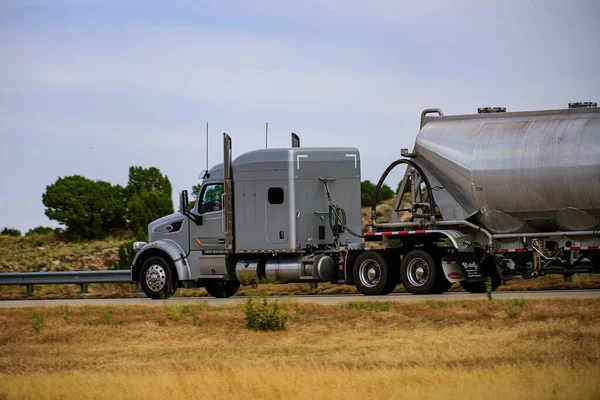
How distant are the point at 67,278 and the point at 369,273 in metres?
10.5

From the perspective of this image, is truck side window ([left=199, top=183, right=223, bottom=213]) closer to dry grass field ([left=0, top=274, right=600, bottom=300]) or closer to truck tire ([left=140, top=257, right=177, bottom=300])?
truck tire ([left=140, top=257, right=177, bottom=300])

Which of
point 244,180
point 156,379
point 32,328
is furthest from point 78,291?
point 156,379

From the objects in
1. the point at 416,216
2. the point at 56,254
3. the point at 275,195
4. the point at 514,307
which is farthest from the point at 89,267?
the point at 514,307

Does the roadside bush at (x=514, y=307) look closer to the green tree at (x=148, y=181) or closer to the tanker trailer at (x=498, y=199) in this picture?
the tanker trailer at (x=498, y=199)

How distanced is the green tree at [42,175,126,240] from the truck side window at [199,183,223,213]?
4176 centimetres

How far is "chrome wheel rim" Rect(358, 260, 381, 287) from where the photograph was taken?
80.4 ft

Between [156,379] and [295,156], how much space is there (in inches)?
501

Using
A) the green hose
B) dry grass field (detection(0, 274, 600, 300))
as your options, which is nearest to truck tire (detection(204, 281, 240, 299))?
dry grass field (detection(0, 274, 600, 300))

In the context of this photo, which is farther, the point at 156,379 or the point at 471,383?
the point at 156,379

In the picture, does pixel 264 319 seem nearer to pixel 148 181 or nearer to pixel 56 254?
pixel 56 254

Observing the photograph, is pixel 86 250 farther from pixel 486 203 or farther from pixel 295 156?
pixel 486 203

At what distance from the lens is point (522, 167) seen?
22.1 m

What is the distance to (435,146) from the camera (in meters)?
23.8

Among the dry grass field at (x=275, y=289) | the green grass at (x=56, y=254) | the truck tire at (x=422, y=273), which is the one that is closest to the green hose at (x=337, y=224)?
the truck tire at (x=422, y=273)
